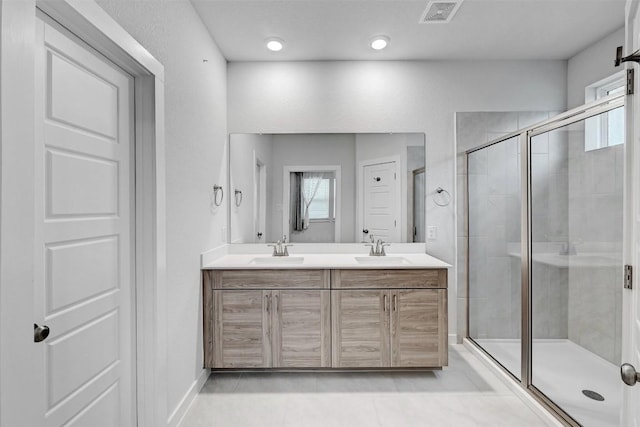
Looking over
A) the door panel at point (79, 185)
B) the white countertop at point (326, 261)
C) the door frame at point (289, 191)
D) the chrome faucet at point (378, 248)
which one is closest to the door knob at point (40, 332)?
the door panel at point (79, 185)

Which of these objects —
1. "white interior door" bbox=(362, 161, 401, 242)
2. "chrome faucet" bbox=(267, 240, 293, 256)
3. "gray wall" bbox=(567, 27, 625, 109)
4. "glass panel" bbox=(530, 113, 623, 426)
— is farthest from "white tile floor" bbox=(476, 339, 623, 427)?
"gray wall" bbox=(567, 27, 625, 109)

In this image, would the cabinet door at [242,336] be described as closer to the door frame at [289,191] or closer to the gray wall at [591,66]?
the door frame at [289,191]

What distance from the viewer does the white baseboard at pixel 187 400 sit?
6.47ft

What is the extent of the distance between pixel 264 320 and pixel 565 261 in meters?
2.05

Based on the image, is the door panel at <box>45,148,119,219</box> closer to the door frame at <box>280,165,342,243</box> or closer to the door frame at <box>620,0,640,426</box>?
the door frame at <box>280,165,342,243</box>

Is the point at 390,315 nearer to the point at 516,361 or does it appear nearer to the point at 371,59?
the point at 516,361

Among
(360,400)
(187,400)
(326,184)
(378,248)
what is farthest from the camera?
(326,184)

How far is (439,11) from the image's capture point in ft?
7.82

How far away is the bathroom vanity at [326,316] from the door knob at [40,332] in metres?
1.41

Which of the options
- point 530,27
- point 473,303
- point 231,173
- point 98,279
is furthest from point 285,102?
point 473,303

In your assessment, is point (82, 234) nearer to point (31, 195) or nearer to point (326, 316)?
point (31, 195)

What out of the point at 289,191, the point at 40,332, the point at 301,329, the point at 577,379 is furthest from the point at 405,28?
the point at 40,332

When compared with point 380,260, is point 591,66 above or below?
above

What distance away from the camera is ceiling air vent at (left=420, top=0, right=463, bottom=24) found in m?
2.28
